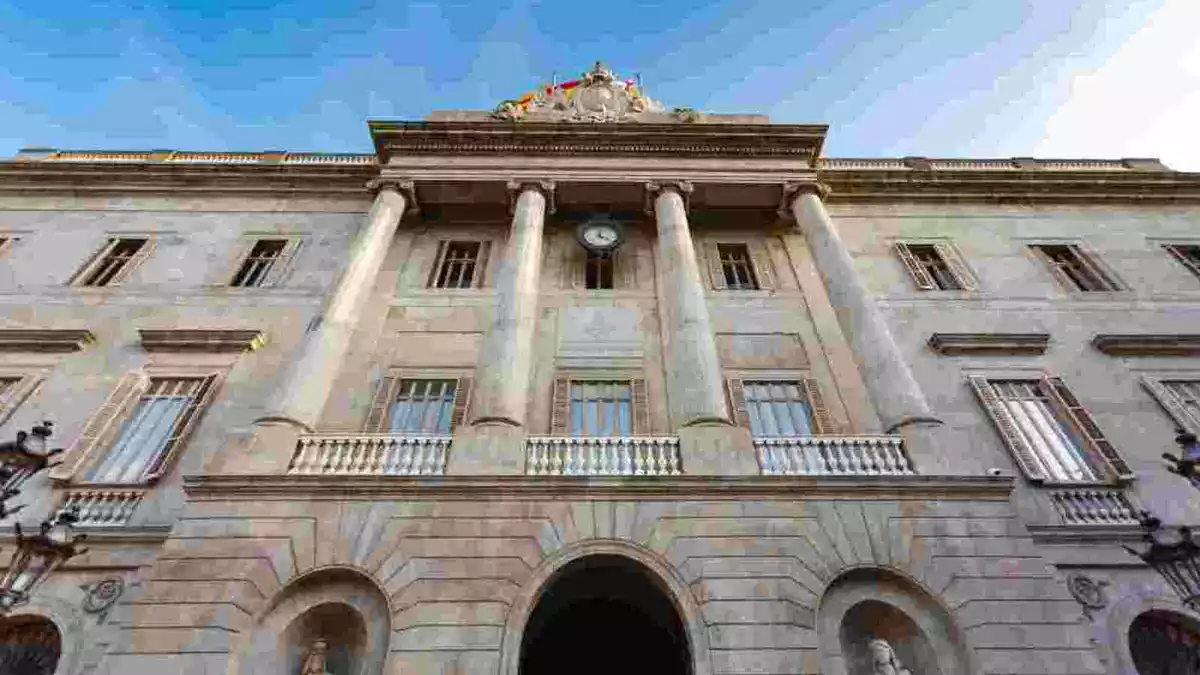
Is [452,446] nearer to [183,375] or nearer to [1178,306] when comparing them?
[183,375]

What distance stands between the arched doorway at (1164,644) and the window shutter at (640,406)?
7.94 meters

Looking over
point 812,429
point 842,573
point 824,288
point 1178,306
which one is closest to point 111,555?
point 842,573

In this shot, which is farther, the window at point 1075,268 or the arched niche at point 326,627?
the window at point 1075,268

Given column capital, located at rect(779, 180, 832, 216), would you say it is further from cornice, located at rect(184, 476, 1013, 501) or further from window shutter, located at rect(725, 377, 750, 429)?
cornice, located at rect(184, 476, 1013, 501)

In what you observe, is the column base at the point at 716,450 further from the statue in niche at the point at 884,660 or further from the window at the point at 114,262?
the window at the point at 114,262

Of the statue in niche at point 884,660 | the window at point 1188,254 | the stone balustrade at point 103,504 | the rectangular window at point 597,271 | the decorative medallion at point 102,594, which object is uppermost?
the window at point 1188,254

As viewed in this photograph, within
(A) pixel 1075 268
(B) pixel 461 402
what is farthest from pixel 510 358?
(A) pixel 1075 268

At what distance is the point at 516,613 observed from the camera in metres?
7.84

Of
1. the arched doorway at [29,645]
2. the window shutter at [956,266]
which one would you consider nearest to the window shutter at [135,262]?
the arched doorway at [29,645]

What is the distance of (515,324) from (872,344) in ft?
22.3

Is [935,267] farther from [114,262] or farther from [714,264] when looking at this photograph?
[114,262]

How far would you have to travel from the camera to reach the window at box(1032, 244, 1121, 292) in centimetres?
1511

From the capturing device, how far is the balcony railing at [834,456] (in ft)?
31.4

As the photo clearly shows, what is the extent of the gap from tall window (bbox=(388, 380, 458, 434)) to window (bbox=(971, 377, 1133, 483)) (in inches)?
415
